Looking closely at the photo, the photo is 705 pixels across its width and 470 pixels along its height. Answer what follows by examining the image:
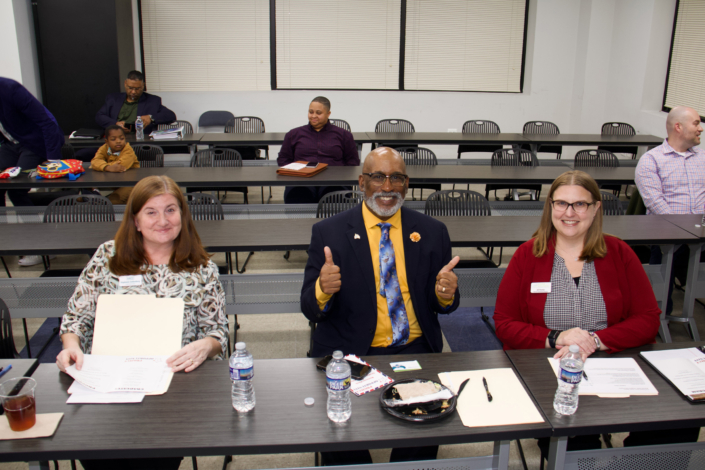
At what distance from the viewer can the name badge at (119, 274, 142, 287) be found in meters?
2.03

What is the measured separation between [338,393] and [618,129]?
7.41 m

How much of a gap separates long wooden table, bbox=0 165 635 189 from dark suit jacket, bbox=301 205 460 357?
232 cm

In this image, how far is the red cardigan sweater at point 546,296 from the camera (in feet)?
7.13

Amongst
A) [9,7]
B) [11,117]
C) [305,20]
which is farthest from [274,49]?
[11,117]

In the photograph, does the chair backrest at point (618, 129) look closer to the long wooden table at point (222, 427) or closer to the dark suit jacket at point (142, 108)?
the dark suit jacket at point (142, 108)

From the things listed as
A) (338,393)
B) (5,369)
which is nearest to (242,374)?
(338,393)

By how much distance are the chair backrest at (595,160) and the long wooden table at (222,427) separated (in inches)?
186

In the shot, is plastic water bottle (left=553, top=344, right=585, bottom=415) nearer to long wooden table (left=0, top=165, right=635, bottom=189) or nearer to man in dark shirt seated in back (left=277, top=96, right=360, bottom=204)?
long wooden table (left=0, top=165, right=635, bottom=189)

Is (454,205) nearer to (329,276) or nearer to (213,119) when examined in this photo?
(329,276)

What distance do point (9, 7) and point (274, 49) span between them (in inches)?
142

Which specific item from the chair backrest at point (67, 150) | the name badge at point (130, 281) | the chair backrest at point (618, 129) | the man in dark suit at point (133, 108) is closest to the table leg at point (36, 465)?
the name badge at point (130, 281)

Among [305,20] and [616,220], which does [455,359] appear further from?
[305,20]

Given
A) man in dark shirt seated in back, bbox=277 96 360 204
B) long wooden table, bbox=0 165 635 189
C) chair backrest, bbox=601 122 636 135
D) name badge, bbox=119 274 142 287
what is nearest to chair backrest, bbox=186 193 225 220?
long wooden table, bbox=0 165 635 189

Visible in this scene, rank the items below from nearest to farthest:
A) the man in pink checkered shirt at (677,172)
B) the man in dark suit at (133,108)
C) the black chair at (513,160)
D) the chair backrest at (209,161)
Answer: the man in pink checkered shirt at (677,172) < the chair backrest at (209,161) < the black chair at (513,160) < the man in dark suit at (133,108)
